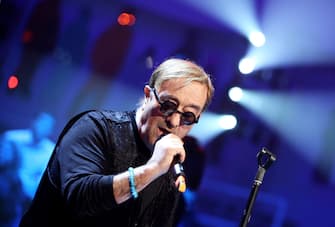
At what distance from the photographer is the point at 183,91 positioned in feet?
4.97

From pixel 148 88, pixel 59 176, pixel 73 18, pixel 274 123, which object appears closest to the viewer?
pixel 59 176

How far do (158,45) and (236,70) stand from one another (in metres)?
0.79

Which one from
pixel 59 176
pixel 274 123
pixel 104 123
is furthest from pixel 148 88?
pixel 274 123

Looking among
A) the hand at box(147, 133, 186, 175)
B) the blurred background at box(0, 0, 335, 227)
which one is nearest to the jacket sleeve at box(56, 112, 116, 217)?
the hand at box(147, 133, 186, 175)

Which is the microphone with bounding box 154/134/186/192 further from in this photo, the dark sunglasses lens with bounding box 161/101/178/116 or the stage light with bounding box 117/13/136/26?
the stage light with bounding box 117/13/136/26

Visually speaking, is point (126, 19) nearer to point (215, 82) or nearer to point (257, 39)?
point (215, 82)

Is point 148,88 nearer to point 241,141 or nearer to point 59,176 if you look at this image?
point 59,176

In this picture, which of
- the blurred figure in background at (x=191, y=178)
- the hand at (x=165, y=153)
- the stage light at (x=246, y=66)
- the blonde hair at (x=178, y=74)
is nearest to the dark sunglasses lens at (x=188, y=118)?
the blonde hair at (x=178, y=74)

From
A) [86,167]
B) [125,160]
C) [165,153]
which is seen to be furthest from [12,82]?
[165,153]

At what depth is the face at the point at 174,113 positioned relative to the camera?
1.50 m

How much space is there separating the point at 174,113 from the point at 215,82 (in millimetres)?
2747

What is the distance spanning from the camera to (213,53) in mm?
4320

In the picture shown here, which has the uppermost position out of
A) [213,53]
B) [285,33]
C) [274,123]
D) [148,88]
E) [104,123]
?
[285,33]

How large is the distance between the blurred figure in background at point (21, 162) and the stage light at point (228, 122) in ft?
5.27
